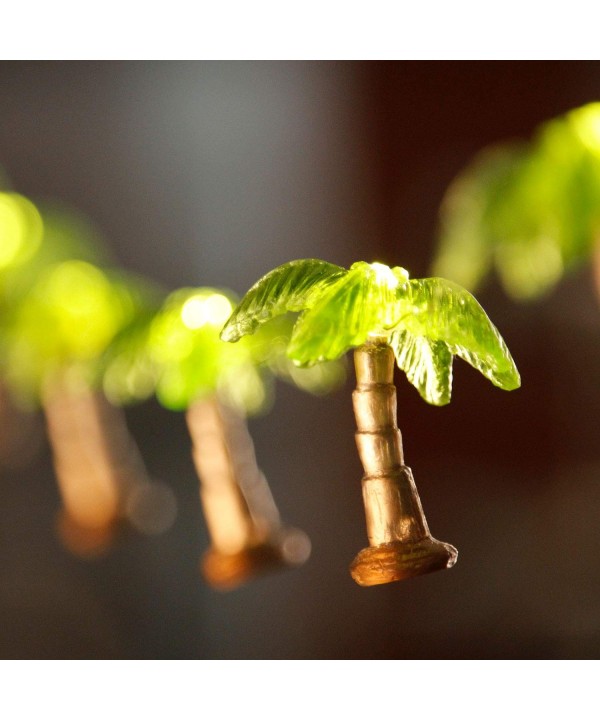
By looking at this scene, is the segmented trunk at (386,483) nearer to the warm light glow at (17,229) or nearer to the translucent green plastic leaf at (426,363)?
the translucent green plastic leaf at (426,363)

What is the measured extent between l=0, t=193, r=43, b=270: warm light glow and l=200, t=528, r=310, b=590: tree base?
0.83 metres

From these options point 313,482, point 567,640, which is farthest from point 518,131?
point 567,640

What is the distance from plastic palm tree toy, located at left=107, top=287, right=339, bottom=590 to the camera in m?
1.81

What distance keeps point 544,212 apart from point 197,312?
0.81 metres

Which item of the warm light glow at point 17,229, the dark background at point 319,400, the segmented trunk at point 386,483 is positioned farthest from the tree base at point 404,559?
the warm light glow at point 17,229

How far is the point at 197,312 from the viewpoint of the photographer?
1.77 m

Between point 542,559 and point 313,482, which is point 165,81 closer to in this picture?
point 313,482

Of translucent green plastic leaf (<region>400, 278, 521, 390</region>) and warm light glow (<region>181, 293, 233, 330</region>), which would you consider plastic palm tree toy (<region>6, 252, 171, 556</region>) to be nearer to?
warm light glow (<region>181, 293, 233, 330</region>)

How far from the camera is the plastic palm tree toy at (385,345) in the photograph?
1338 millimetres

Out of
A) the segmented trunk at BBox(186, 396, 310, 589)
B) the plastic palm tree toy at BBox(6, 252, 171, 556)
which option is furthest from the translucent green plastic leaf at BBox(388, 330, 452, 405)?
the plastic palm tree toy at BBox(6, 252, 171, 556)

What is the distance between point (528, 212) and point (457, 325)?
1.90 feet

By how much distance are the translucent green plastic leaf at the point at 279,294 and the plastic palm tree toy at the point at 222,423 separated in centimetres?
35

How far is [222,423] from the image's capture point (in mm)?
1852

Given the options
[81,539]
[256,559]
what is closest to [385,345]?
[256,559]
